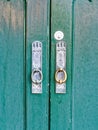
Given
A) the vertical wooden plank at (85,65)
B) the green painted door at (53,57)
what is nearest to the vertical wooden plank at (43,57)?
the green painted door at (53,57)

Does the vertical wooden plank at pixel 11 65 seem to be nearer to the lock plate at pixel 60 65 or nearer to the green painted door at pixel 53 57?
the green painted door at pixel 53 57

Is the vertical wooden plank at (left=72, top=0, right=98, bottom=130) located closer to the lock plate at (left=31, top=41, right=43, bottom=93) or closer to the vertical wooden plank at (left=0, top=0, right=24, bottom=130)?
the lock plate at (left=31, top=41, right=43, bottom=93)

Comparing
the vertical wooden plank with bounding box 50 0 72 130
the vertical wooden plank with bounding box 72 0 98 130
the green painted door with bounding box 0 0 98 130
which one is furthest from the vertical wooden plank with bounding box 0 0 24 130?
the vertical wooden plank with bounding box 72 0 98 130

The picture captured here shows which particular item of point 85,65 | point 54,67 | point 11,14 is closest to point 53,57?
point 54,67

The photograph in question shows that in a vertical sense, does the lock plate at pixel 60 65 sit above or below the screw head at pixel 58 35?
below

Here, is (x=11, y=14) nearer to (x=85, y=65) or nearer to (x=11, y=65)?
(x=11, y=65)

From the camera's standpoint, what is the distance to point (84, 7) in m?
1.92

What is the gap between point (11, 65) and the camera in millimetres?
1975

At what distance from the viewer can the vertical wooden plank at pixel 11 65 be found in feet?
6.41

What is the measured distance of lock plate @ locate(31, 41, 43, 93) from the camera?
1.93 meters

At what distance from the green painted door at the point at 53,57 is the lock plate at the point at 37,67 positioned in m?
0.02

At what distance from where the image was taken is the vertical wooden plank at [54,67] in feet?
6.29

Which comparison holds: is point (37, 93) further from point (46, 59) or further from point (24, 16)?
point (24, 16)

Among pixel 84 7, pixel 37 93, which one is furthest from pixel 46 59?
pixel 84 7
